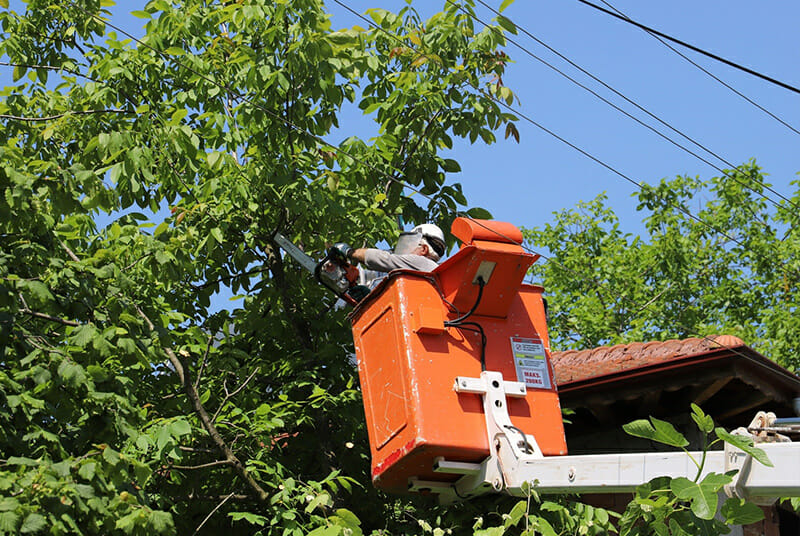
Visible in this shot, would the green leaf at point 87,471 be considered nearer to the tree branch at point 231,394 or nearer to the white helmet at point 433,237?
the tree branch at point 231,394

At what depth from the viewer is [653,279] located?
1964cm

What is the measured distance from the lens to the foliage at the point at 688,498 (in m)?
4.01

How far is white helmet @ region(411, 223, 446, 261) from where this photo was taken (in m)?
6.45

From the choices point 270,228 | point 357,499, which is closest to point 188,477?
point 357,499

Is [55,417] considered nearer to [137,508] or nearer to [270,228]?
[137,508]

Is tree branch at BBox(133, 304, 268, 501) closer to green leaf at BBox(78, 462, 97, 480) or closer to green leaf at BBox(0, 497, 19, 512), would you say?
green leaf at BBox(78, 462, 97, 480)

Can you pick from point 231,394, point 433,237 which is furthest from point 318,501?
point 433,237

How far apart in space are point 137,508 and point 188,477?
6.81ft

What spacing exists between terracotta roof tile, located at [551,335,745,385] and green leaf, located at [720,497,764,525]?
2.68 m

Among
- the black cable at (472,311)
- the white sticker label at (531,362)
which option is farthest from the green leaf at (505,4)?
the white sticker label at (531,362)

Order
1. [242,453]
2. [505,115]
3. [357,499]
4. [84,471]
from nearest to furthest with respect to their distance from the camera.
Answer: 1. [84,471]
2. [242,453]
3. [357,499]
4. [505,115]

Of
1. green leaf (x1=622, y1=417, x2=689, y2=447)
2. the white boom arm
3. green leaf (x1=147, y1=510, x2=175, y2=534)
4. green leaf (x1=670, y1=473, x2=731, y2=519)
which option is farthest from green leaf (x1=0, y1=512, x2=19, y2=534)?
green leaf (x1=670, y1=473, x2=731, y2=519)

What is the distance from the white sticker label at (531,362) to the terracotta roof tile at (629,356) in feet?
4.68

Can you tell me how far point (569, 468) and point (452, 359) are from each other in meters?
0.88
